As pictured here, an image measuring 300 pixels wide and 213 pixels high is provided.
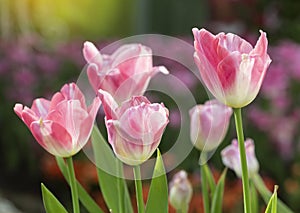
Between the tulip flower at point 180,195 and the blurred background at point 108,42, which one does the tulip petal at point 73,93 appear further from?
the blurred background at point 108,42

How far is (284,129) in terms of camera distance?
212cm

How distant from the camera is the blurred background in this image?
213 cm

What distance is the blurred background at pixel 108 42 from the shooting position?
2133 millimetres

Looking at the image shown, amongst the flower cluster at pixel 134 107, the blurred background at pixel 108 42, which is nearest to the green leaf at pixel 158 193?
the flower cluster at pixel 134 107

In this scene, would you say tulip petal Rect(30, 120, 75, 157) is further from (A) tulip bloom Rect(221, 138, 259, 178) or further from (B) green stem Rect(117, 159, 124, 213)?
(A) tulip bloom Rect(221, 138, 259, 178)

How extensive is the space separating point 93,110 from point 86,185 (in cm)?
168

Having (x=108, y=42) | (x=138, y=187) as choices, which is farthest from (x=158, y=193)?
(x=108, y=42)

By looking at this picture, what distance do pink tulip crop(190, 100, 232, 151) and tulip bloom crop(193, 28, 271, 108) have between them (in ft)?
0.39

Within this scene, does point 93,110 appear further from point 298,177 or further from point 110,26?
point 110,26

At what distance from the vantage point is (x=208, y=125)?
0.64 meters

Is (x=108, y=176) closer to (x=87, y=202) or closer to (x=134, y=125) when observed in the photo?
(x=87, y=202)

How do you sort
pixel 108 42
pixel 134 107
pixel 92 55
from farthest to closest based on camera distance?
pixel 108 42 → pixel 92 55 → pixel 134 107

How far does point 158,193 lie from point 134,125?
7 centimetres

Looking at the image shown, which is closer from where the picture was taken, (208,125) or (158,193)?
(158,193)
